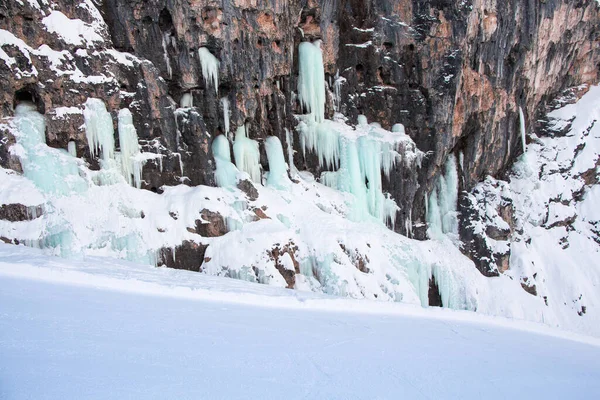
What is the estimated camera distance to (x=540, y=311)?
20812mm

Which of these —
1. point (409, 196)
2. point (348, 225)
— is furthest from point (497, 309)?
point (348, 225)

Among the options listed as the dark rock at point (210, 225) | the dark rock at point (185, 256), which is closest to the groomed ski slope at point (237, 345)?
the dark rock at point (185, 256)

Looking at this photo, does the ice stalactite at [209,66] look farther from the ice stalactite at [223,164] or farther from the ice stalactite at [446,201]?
the ice stalactite at [446,201]

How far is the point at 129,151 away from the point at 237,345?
11.8 metres

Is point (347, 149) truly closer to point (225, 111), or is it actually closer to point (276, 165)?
point (276, 165)

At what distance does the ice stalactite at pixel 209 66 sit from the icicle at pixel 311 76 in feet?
13.4

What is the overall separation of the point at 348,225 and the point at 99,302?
12.4 metres

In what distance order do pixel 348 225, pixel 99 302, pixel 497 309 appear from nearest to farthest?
1. pixel 99 302
2. pixel 348 225
3. pixel 497 309

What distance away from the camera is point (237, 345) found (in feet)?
15.5

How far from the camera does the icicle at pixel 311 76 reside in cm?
1869

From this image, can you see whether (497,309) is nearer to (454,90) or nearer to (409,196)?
(409,196)

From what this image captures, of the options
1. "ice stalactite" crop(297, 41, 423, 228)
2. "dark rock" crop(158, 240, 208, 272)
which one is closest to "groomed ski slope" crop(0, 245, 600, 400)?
"dark rock" crop(158, 240, 208, 272)

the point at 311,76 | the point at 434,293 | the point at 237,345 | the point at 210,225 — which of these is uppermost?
the point at 311,76

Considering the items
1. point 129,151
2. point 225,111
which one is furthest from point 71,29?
point 225,111
